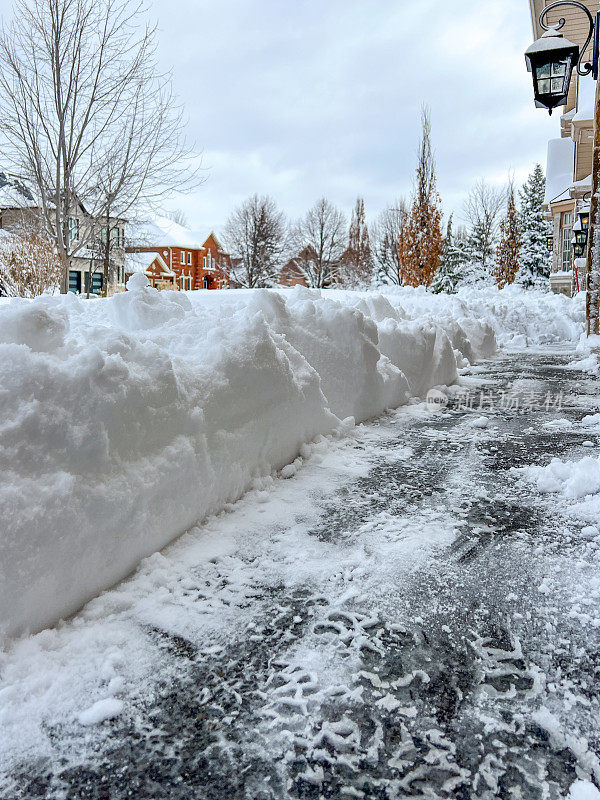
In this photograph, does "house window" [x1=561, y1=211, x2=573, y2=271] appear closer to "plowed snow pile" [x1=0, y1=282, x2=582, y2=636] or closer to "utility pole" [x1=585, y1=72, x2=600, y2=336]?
"utility pole" [x1=585, y1=72, x2=600, y2=336]

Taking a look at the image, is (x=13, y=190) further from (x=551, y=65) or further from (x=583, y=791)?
(x=583, y=791)

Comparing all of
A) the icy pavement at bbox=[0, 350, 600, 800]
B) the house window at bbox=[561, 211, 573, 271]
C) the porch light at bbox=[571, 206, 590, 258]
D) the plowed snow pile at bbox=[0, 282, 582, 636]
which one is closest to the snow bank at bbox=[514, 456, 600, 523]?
the icy pavement at bbox=[0, 350, 600, 800]

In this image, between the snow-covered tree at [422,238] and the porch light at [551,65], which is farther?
the snow-covered tree at [422,238]

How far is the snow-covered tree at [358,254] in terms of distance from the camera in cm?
4641

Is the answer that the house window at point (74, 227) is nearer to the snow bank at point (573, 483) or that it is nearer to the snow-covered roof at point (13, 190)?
the snow-covered roof at point (13, 190)

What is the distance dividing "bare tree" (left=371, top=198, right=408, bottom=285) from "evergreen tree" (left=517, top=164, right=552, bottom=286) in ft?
29.0

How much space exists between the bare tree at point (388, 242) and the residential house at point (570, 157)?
15.6 meters

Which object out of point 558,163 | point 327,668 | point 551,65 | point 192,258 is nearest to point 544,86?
point 551,65

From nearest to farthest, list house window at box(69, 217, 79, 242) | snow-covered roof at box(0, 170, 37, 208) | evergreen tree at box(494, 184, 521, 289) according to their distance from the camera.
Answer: snow-covered roof at box(0, 170, 37, 208), house window at box(69, 217, 79, 242), evergreen tree at box(494, 184, 521, 289)

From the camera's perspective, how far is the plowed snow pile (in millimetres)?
1882

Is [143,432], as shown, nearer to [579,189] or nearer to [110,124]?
[110,124]

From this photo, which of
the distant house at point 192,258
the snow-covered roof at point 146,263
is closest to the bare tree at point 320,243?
the distant house at point 192,258

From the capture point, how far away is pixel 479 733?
4.65 ft

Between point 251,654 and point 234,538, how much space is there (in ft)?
2.77
